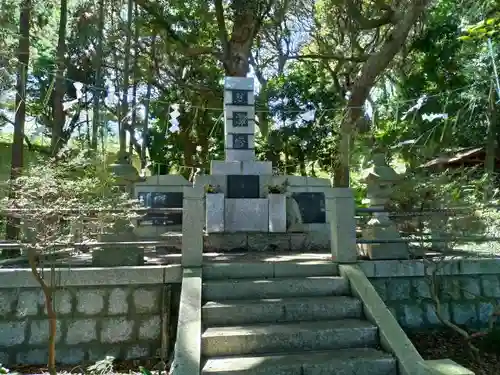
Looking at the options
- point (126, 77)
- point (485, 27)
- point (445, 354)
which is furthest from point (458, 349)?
point (126, 77)

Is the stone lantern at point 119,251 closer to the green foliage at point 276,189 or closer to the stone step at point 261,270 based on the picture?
the stone step at point 261,270

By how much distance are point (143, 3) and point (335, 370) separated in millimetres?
12488

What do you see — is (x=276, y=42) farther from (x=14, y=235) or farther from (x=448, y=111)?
(x=14, y=235)

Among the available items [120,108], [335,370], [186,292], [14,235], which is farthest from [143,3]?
[335,370]

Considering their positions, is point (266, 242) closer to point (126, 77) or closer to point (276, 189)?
point (276, 189)

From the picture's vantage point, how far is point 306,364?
390 cm

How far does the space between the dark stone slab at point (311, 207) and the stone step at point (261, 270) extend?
A: 4.36 meters

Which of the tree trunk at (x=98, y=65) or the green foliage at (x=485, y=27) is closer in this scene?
the green foliage at (x=485, y=27)

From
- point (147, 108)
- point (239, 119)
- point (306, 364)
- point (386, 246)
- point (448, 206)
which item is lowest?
point (306, 364)

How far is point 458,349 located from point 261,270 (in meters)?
2.47

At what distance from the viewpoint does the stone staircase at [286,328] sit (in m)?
3.95

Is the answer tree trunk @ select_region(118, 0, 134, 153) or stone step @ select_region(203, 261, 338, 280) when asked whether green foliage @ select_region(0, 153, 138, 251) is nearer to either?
stone step @ select_region(203, 261, 338, 280)

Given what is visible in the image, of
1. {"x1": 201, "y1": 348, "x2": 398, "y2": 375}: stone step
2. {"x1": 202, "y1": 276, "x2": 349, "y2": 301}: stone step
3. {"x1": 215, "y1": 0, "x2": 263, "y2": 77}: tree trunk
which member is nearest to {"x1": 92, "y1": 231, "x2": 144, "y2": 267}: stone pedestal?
{"x1": 202, "y1": 276, "x2": 349, "y2": 301}: stone step

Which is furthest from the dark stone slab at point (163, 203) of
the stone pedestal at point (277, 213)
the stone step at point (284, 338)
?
the stone step at point (284, 338)
